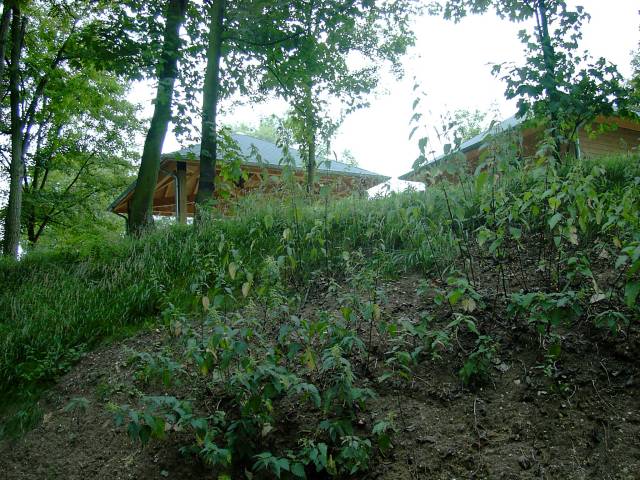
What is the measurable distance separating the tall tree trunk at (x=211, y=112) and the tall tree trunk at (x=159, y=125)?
0.54 m

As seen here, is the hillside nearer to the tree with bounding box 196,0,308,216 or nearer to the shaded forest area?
the shaded forest area

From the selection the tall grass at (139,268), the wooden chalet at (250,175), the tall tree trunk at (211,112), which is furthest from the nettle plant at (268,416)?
the tall tree trunk at (211,112)

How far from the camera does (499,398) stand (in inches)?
97.6

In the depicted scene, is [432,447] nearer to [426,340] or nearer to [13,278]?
[426,340]

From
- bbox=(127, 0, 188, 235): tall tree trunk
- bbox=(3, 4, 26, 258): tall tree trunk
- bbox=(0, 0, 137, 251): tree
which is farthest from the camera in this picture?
bbox=(0, 0, 137, 251): tree

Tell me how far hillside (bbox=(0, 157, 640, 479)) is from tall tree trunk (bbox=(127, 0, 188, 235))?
2669 mm

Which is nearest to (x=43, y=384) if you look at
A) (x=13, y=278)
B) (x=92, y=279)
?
(x=92, y=279)

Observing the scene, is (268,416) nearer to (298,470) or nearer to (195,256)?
(298,470)

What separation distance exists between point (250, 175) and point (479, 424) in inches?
423

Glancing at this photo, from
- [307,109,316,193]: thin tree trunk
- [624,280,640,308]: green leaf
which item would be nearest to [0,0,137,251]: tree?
[307,109,316,193]: thin tree trunk

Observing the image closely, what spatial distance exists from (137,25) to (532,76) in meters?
6.10

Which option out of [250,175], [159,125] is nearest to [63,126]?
[250,175]

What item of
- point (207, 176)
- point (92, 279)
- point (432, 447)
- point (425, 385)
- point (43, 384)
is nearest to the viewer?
point (432, 447)

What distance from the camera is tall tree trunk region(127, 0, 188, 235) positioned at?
272 inches
